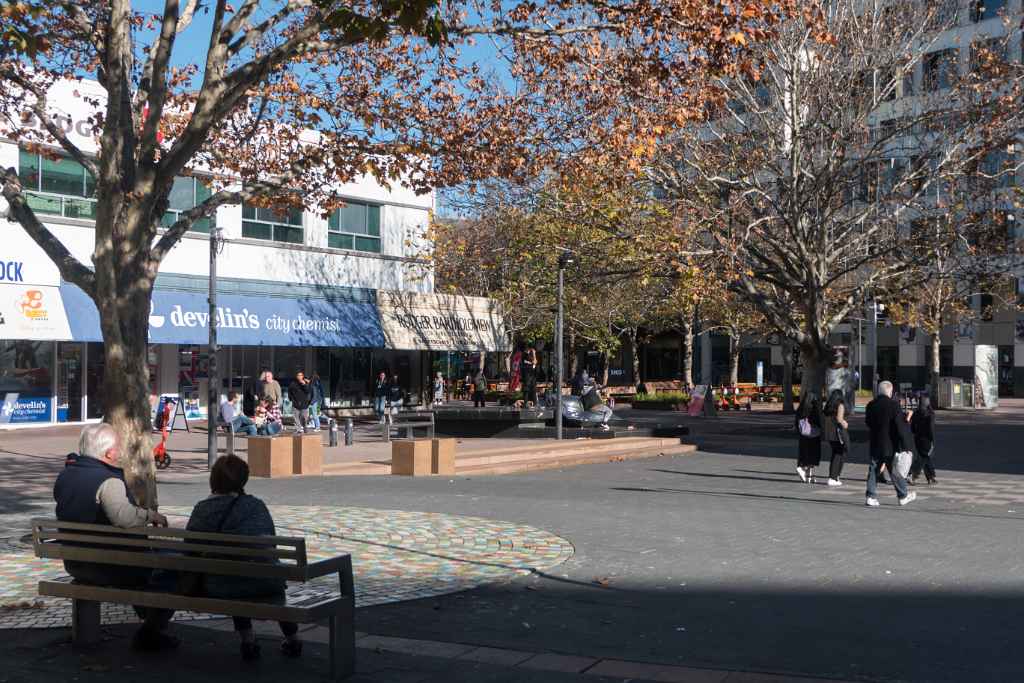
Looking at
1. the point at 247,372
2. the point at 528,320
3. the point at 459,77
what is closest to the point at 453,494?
the point at 459,77

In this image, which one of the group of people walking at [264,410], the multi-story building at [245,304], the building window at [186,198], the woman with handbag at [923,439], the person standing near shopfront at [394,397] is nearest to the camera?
the woman with handbag at [923,439]

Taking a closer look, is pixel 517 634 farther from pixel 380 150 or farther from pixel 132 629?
pixel 380 150

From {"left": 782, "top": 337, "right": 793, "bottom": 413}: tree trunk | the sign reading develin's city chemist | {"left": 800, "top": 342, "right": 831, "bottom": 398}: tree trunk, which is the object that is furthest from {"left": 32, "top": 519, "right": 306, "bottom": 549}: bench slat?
{"left": 782, "top": 337, "right": 793, "bottom": 413}: tree trunk

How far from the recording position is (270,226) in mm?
36188

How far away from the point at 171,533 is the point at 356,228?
3292cm

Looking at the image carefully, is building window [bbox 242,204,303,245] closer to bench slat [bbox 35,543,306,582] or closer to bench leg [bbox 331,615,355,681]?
bench slat [bbox 35,543,306,582]

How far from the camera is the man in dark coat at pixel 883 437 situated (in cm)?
1448


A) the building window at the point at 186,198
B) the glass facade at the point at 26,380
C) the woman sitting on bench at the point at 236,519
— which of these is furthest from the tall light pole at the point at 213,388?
the woman sitting on bench at the point at 236,519

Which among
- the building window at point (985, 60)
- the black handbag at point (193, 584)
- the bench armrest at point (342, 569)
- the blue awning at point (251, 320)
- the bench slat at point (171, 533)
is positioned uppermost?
the building window at point (985, 60)

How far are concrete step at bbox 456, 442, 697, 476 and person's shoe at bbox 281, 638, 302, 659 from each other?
42.4ft

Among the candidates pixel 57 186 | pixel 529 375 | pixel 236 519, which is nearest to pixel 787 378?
pixel 529 375

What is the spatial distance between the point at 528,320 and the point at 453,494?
37729mm

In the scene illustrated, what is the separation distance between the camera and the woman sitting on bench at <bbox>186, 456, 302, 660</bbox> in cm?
670

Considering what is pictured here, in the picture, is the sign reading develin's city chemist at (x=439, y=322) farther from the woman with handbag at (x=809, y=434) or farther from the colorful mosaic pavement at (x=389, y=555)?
the colorful mosaic pavement at (x=389, y=555)
